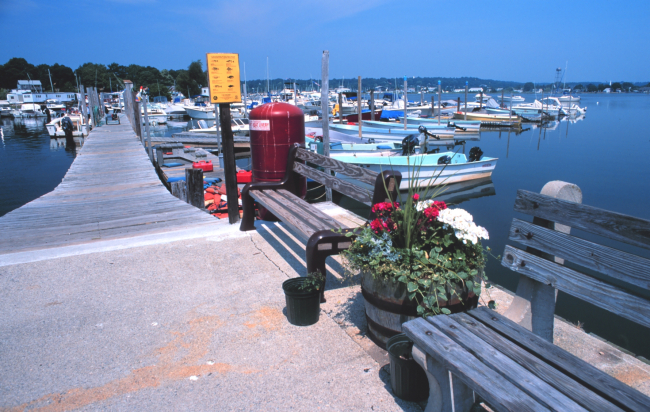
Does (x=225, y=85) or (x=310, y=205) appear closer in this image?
(x=310, y=205)

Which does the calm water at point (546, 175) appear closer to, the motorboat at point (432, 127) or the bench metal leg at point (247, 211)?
the motorboat at point (432, 127)

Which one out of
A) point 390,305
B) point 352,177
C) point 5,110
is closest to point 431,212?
point 390,305

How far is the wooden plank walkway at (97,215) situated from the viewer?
5.74m

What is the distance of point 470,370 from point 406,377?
23.2 inches

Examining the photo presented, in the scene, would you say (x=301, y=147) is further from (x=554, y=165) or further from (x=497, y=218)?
(x=554, y=165)

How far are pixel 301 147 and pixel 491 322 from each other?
3.94 metres

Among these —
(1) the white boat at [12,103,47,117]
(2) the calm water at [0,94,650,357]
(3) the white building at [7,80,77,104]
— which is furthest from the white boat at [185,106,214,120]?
(3) the white building at [7,80,77,104]

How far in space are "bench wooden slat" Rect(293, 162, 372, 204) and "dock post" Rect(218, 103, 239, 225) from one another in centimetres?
88

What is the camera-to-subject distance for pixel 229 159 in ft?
18.5

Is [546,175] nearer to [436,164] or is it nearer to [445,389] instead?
[436,164]

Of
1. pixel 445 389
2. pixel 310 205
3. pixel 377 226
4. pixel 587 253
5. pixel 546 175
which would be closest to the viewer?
pixel 445 389

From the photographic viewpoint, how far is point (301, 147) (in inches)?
227

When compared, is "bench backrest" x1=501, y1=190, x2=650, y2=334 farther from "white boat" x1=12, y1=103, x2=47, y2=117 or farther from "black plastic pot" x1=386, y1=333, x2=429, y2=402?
"white boat" x1=12, y1=103, x2=47, y2=117

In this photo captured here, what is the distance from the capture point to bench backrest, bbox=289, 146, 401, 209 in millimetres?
3394
